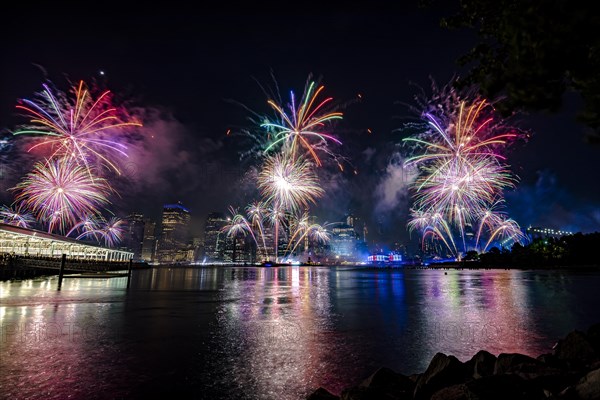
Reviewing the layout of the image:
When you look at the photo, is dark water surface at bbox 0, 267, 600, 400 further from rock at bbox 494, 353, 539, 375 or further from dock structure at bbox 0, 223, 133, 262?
dock structure at bbox 0, 223, 133, 262

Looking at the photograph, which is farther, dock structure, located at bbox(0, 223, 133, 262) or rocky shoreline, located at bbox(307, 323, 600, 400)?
dock structure, located at bbox(0, 223, 133, 262)

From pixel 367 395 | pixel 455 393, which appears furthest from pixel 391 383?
pixel 455 393

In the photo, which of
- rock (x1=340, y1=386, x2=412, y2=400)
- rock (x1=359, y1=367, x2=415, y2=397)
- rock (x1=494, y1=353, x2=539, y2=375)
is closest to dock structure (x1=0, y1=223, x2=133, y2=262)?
rock (x1=359, y1=367, x2=415, y2=397)

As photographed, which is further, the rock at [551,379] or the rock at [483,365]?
the rock at [483,365]

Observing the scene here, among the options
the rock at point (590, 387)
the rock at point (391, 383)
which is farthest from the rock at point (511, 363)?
the rock at point (391, 383)

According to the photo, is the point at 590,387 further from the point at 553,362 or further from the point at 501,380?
the point at 553,362

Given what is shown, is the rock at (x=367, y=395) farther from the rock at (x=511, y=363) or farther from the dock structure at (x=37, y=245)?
the dock structure at (x=37, y=245)
